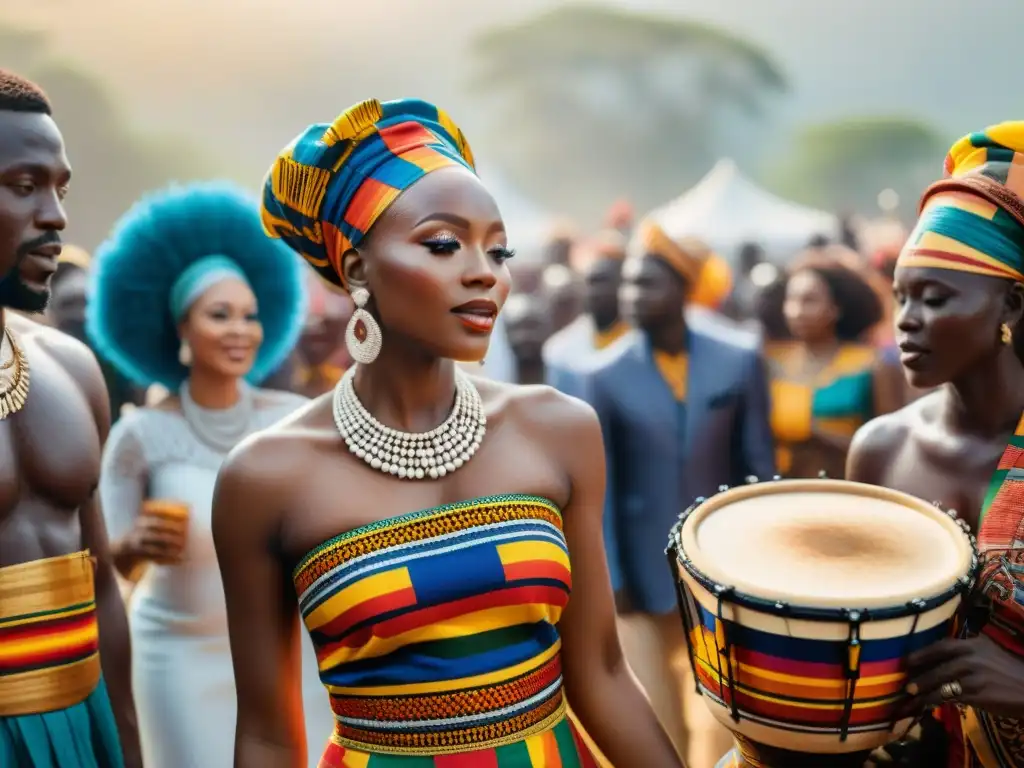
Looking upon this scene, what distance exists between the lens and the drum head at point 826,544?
171 cm

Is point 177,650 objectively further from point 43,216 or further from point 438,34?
point 438,34

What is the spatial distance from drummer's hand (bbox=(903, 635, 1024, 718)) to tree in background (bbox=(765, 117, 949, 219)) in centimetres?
3176

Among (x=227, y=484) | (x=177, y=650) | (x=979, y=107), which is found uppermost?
(x=227, y=484)

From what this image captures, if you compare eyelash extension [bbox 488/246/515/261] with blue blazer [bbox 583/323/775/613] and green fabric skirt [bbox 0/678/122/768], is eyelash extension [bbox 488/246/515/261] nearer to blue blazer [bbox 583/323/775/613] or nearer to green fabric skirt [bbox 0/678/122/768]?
green fabric skirt [bbox 0/678/122/768]

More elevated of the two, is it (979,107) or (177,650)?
(177,650)

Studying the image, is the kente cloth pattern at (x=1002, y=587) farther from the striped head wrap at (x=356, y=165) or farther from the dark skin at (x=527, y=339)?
the dark skin at (x=527, y=339)

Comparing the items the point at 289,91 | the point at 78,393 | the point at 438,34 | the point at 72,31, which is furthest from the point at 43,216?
the point at 438,34

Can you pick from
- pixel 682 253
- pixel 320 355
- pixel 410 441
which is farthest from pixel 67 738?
pixel 320 355

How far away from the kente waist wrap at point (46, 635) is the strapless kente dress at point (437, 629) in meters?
0.70

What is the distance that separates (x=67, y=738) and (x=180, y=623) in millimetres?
1024

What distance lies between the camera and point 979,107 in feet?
101

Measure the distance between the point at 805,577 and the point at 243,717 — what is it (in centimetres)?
107

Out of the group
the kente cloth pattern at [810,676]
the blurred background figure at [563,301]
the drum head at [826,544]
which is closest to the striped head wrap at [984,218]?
the drum head at [826,544]

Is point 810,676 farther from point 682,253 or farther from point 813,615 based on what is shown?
point 682,253
